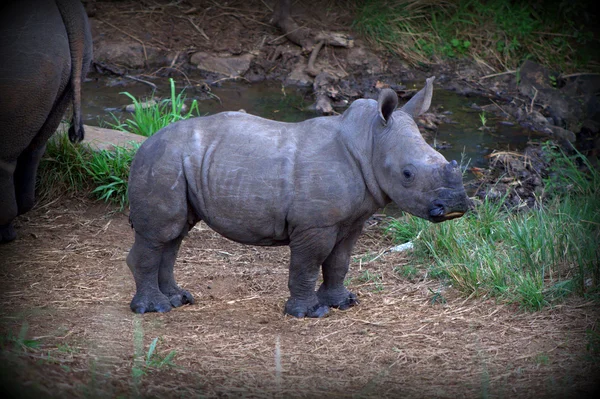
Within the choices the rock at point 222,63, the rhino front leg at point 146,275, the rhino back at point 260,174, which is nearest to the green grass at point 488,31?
the rock at point 222,63

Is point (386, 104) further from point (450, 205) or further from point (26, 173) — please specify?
point (26, 173)

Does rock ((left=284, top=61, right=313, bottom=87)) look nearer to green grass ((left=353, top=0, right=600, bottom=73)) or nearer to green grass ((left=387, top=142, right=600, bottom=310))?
green grass ((left=353, top=0, right=600, bottom=73))

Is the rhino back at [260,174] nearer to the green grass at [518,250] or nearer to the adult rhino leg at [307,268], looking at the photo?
the adult rhino leg at [307,268]

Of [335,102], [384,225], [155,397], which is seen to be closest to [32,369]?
[155,397]

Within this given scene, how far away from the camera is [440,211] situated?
15.8 feet

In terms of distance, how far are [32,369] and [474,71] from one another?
983cm

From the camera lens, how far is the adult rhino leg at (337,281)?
5414mm

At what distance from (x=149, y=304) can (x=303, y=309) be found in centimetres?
99

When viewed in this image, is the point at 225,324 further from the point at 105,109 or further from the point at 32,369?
the point at 105,109

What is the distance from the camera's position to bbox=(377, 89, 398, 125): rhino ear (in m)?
4.96

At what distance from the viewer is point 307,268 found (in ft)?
16.9

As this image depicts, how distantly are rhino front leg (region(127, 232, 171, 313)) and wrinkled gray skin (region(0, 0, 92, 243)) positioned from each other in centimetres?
141

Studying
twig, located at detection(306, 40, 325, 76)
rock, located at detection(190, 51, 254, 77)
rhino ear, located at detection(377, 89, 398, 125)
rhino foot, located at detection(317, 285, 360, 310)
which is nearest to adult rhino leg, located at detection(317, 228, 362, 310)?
rhino foot, located at detection(317, 285, 360, 310)

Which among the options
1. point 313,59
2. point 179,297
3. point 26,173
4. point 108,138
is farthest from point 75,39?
point 313,59
